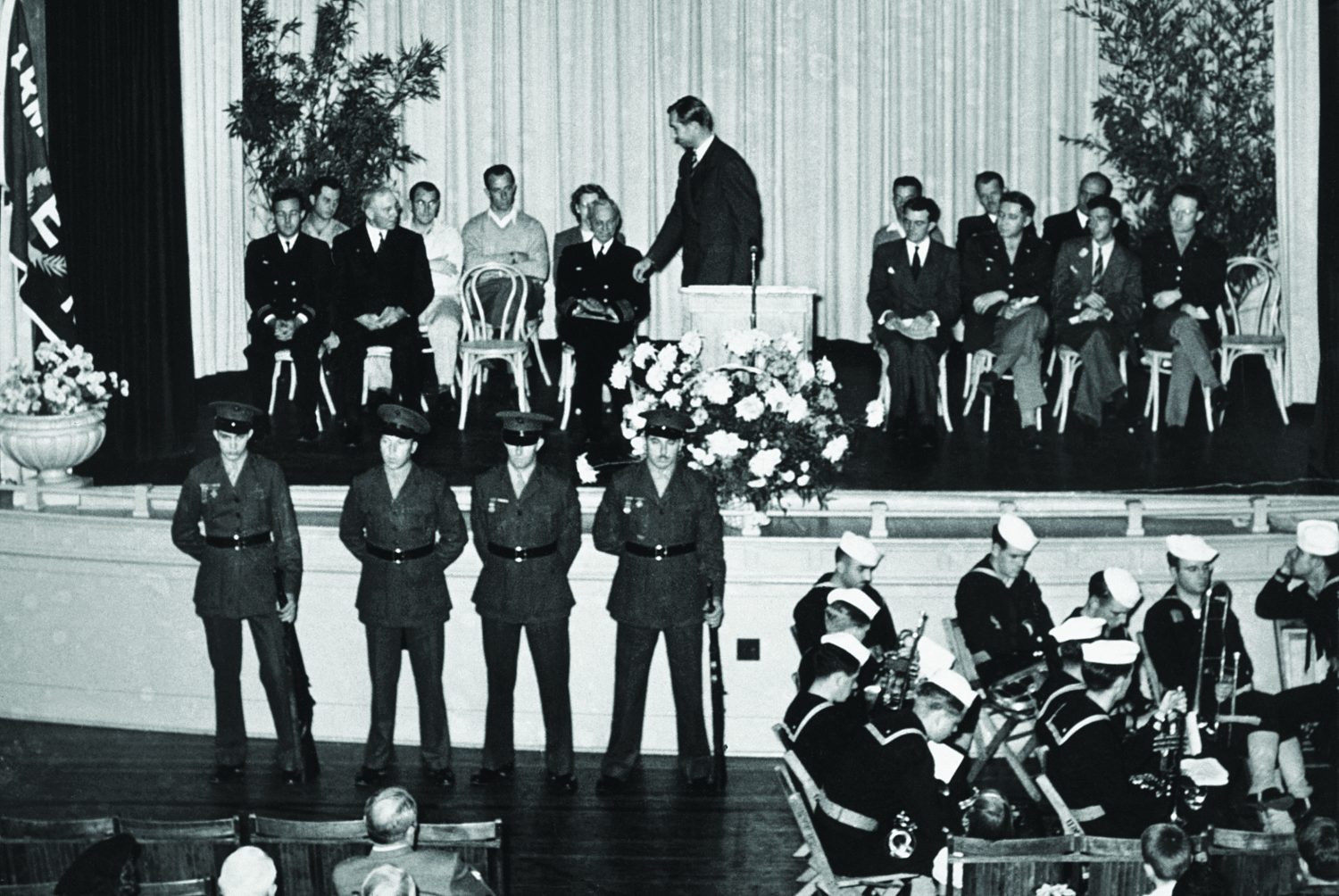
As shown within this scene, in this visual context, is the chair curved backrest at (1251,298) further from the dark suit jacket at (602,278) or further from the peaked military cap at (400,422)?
the peaked military cap at (400,422)

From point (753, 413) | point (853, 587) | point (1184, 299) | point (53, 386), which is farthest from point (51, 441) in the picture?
point (1184, 299)

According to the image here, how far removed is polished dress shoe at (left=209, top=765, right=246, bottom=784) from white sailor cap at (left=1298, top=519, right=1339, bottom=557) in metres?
4.21

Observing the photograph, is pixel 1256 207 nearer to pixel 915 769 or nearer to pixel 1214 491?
pixel 1214 491

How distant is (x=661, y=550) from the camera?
7965 millimetres

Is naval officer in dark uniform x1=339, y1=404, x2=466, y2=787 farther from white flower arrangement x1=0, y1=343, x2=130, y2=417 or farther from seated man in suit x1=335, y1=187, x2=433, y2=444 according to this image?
seated man in suit x1=335, y1=187, x2=433, y2=444

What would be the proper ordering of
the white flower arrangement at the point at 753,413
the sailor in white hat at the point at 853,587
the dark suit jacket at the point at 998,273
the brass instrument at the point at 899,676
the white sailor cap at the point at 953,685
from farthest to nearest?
the dark suit jacket at the point at 998,273, the white flower arrangement at the point at 753,413, the sailor in white hat at the point at 853,587, the brass instrument at the point at 899,676, the white sailor cap at the point at 953,685

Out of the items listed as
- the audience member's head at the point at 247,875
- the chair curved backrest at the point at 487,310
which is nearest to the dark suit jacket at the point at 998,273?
the chair curved backrest at the point at 487,310

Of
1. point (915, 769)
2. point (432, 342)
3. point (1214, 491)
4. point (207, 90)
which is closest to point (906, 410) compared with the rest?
point (1214, 491)

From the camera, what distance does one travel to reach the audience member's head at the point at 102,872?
508 cm

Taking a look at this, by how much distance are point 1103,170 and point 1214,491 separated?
5158 millimetres

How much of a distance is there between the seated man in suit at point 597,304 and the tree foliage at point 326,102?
2.77 m

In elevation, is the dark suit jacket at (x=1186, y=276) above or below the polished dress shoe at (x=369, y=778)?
above

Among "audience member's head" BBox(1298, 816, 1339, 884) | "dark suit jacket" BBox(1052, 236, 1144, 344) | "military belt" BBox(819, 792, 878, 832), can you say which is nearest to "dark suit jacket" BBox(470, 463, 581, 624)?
"military belt" BBox(819, 792, 878, 832)

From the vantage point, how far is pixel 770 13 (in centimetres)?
1414
